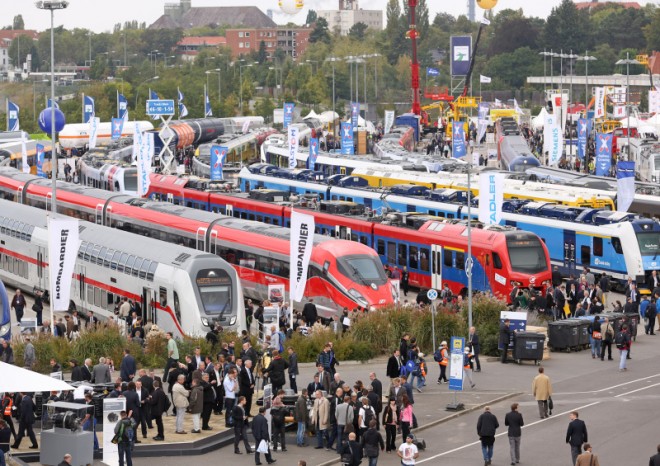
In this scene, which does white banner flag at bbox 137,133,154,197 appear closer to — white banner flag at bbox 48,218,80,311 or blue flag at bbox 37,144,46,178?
blue flag at bbox 37,144,46,178

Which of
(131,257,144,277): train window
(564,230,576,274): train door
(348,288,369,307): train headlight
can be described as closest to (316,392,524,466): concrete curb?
(348,288,369,307): train headlight

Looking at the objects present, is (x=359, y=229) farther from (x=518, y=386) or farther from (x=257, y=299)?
(x=518, y=386)

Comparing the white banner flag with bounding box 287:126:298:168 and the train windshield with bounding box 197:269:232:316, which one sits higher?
the white banner flag with bounding box 287:126:298:168

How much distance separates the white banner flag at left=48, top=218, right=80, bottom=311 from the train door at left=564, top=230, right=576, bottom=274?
1831 centimetres

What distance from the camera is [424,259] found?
158 feet

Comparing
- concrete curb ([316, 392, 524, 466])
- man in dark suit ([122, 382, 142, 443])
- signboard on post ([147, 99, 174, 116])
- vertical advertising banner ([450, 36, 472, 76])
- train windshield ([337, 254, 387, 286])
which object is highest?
→ vertical advertising banner ([450, 36, 472, 76])

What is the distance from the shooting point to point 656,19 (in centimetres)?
18500

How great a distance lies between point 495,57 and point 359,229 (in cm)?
13747

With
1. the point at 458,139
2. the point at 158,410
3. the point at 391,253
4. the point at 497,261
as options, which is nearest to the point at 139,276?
the point at 497,261

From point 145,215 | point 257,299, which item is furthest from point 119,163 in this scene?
point 257,299

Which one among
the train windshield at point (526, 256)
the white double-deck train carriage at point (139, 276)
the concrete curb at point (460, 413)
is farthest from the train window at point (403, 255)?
the concrete curb at point (460, 413)

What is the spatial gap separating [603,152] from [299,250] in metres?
35.2

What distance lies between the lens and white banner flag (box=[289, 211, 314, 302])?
126ft

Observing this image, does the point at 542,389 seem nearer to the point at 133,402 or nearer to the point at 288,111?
the point at 133,402
